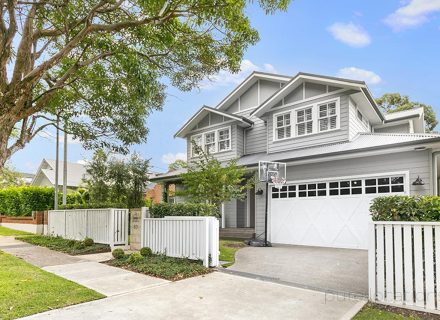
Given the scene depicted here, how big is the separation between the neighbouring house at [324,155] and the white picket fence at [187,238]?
5666mm

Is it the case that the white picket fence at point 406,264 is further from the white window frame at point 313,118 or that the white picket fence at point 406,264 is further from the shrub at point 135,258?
the white window frame at point 313,118

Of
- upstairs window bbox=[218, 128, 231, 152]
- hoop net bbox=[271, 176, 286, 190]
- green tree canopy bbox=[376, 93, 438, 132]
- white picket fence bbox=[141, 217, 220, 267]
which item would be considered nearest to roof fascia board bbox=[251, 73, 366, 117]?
upstairs window bbox=[218, 128, 231, 152]

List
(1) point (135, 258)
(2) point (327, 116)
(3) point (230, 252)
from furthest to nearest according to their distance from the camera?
(2) point (327, 116), (3) point (230, 252), (1) point (135, 258)

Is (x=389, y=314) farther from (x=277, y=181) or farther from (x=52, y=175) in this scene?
(x=52, y=175)

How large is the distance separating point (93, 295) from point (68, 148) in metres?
12.9

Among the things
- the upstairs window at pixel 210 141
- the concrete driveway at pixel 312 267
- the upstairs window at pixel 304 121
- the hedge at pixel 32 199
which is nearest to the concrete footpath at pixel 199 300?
the concrete driveway at pixel 312 267

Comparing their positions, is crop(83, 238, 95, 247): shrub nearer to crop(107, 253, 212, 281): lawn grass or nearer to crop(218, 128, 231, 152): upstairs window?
crop(107, 253, 212, 281): lawn grass

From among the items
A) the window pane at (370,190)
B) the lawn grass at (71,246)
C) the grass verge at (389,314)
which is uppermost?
the window pane at (370,190)

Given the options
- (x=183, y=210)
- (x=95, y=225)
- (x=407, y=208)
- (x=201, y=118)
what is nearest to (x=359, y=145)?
(x=407, y=208)

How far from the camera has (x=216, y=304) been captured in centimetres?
570

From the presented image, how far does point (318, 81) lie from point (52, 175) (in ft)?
94.5

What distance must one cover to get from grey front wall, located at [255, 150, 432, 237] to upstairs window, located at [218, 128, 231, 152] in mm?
4613

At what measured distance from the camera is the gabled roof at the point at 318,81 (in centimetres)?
1312

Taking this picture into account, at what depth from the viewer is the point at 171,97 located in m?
10.9
